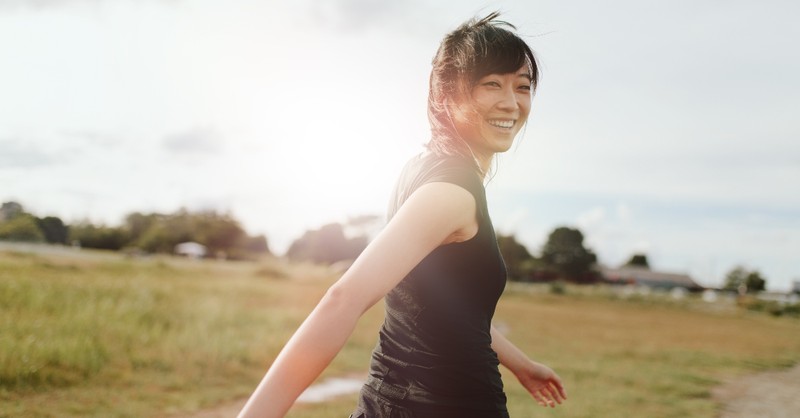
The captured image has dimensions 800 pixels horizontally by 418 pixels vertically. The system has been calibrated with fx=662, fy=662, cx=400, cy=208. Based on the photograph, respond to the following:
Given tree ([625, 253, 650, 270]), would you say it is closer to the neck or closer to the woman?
the neck

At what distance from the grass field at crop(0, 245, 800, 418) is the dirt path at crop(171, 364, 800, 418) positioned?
0.81ft

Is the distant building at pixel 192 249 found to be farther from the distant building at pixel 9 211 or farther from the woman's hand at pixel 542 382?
the woman's hand at pixel 542 382

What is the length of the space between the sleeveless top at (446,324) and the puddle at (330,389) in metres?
7.28

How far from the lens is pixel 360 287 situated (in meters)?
1.30

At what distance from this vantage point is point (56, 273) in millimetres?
15023

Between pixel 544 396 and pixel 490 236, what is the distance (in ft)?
3.58

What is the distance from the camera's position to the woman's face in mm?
1734

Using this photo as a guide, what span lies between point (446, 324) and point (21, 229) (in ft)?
46.7

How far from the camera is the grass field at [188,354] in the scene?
26.0ft

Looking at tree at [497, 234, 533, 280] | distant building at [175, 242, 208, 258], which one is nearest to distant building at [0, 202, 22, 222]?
distant building at [175, 242, 208, 258]

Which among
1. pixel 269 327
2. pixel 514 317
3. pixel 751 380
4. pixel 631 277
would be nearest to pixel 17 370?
pixel 269 327

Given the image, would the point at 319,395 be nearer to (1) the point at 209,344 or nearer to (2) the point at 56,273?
(1) the point at 209,344

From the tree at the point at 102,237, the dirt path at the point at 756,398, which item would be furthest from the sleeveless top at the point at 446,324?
the tree at the point at 102,237

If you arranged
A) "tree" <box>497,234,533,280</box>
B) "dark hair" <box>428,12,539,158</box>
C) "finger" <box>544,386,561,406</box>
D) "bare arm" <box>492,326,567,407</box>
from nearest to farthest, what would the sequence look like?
1. "dark hair" <box>428,12,539,158</box>
2. "bare arm" <box>492,326,567,407</box>
3. "finger" <box>544,386,561,406</box>
4. "tree" <box>497,234,533,280</box>
